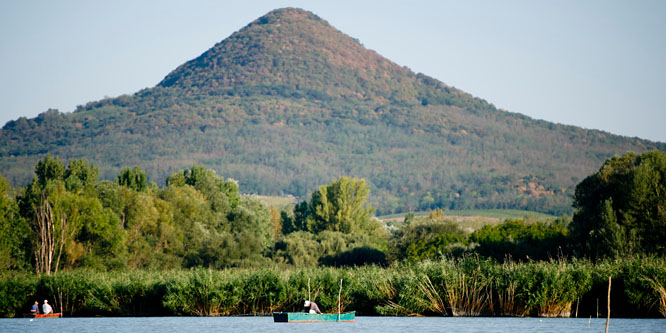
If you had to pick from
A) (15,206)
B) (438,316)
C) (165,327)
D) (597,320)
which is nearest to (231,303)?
(165,327)

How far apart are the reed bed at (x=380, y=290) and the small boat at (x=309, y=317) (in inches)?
120

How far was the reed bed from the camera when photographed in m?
43.3

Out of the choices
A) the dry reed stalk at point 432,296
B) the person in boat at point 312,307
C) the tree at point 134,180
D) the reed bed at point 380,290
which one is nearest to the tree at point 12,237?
the reed bed at point 380,290

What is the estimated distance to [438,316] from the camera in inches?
1817

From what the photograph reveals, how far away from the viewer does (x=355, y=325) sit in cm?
4303

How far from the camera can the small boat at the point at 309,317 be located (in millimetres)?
43438

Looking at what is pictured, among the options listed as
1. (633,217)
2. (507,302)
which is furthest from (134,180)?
(507,302)

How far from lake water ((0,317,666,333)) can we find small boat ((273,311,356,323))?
10.8 inches

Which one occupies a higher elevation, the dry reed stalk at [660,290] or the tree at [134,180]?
the tree at [134,180]

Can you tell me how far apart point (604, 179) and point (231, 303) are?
43.0m

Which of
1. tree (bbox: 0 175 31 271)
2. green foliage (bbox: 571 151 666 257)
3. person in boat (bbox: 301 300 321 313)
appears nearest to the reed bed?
person in boat (bbox: 301 300 321 313)

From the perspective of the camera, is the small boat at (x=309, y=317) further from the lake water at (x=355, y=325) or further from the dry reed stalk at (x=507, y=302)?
the dry reed stalk at (x=507, y=302)

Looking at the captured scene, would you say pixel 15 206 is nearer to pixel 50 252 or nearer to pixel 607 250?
pixel 50 252

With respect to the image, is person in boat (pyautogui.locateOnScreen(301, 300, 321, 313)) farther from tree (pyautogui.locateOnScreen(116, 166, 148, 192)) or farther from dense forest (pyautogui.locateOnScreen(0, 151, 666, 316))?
tree (pyautogui.locateOnScreen(116, 166, 148, 192))
